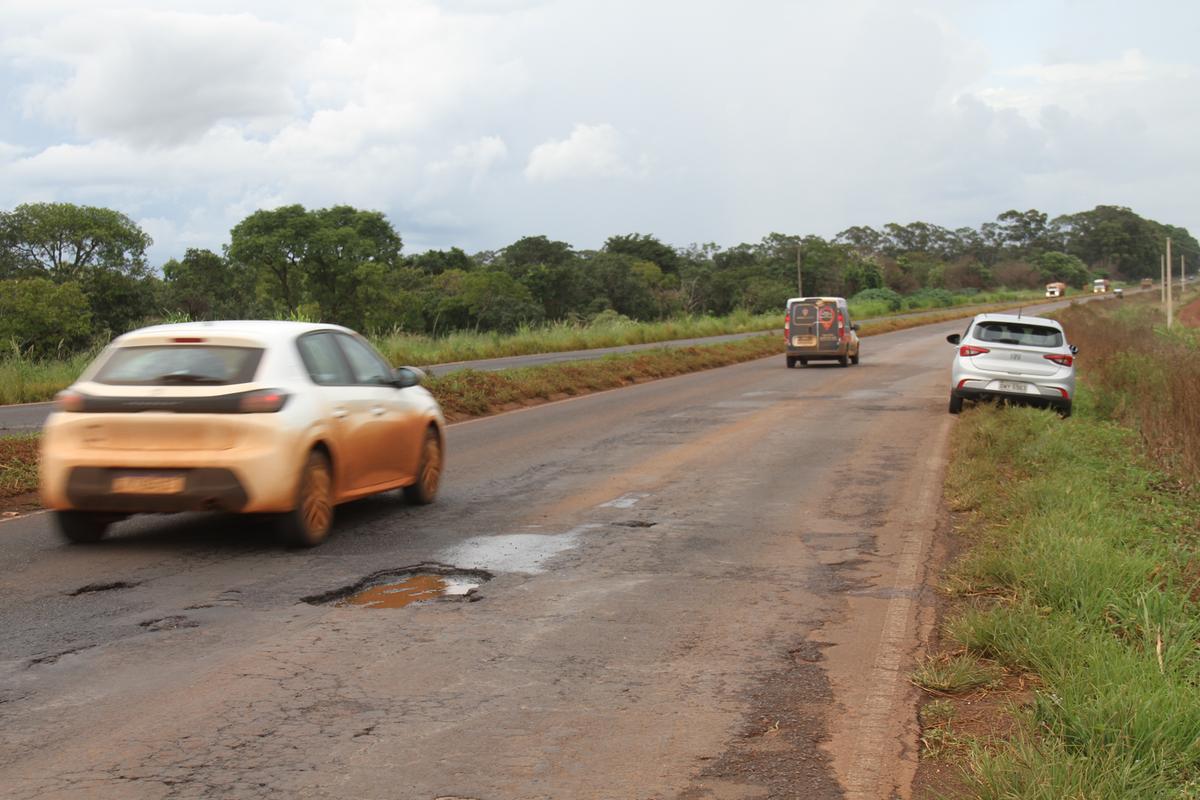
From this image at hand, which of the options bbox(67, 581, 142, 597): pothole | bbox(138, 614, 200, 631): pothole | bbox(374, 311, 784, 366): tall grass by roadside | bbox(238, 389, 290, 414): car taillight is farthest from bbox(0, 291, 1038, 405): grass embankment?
bbox(138, 614, 200, 631): pothole

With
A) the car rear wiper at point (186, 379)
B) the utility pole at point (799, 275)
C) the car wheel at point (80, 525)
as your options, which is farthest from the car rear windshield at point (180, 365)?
the utility pole at point (799, 275)

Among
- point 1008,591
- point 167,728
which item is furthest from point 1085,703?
point 167,728

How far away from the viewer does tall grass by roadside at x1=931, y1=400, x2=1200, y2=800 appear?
3.86 meters

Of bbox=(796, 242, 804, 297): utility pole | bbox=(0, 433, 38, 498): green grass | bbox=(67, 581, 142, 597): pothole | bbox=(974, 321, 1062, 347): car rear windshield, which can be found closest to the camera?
bbox=(67, 581, 142, 597): pothole

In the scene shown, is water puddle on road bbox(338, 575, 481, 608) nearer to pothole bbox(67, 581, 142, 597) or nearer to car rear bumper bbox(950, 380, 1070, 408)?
pothole bbox(67, 581, 142, 597)

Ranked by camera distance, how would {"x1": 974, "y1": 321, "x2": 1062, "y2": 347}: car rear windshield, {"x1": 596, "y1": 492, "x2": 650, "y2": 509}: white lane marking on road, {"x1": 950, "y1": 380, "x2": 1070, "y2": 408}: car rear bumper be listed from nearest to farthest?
{"x1": 596, "y1": 492, "x2": 650, "y2": 509}: white lane marking on road, {"x1": 950, "y1": 380, "x2": 1070, "y2": 408}: car rear bumper, {"x1": 974, "y1": 321, "x2": 1062, "y2": 347}: car rear windshield

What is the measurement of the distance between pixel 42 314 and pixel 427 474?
4420 cm

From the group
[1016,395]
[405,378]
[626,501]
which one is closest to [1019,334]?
→ [1016,395]

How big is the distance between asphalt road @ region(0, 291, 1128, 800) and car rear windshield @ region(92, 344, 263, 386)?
119cm

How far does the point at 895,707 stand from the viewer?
16.2 feet

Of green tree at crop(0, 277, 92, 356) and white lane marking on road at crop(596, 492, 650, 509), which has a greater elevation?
green tree at crop(0, 277, 92, 356)

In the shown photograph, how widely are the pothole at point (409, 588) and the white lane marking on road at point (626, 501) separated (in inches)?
107

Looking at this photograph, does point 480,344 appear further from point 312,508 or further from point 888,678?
point 888,678

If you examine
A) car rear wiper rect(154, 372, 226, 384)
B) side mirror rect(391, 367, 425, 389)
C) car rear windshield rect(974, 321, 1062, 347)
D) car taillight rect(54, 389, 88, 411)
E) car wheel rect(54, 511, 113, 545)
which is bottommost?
car wheel rect(54, 511, 113, 545)
